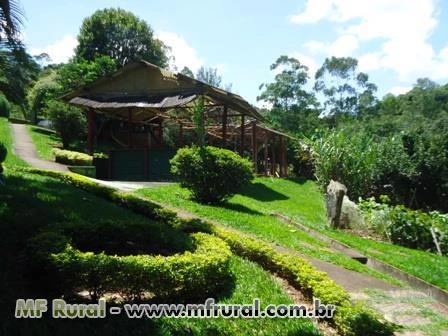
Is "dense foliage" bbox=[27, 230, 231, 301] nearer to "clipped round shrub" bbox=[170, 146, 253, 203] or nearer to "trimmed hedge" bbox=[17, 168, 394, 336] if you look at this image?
"trimmed hedge" bbox=[17, 168, 394, 336]

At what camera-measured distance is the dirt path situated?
1720 cm

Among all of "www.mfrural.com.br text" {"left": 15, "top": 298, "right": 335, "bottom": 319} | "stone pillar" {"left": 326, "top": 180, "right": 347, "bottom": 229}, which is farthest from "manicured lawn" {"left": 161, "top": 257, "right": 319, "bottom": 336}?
"stone pillar" {"left": 326, "top": 180, "right": 347, "bottom": 229}

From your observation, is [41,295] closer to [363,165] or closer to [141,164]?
[363,165]

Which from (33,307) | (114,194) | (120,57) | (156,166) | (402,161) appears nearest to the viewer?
(33,307)

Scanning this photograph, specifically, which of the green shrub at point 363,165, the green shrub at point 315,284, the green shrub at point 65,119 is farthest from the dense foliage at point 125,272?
the green shrub at point 65,119

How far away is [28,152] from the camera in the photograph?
21172 mm

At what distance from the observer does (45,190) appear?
845cm

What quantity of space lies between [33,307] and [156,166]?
14.2 m

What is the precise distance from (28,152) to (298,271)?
61.1 feet

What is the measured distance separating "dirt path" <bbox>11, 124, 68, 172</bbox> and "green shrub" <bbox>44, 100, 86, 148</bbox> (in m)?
1.76

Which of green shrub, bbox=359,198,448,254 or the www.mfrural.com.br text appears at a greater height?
the www.mfrural.com.br text

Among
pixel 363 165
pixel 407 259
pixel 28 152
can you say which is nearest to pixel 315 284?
pixel 407 259

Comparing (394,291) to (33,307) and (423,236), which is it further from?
(423,236)

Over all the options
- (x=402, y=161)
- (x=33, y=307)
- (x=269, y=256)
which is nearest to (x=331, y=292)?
(x=269, y=256)
